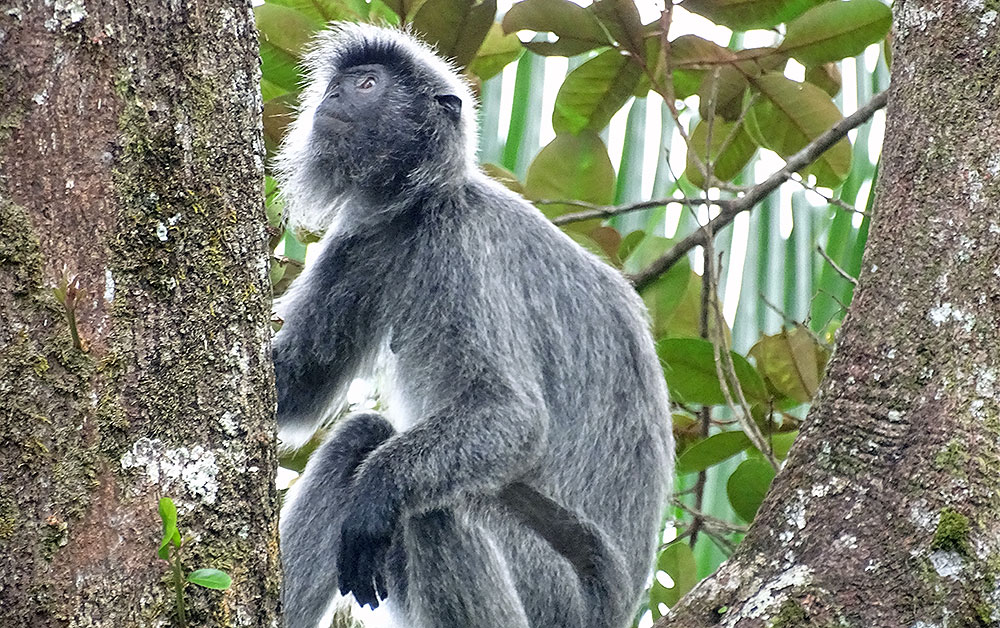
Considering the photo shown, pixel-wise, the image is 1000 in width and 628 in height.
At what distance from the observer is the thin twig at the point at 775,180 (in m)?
3.64

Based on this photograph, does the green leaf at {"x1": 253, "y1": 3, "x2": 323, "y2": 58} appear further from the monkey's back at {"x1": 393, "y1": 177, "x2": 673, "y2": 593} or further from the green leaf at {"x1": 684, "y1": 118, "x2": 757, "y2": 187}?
the green leaf at {"x1": 684, "y1": 118, "x2": 757, "y2": 187}

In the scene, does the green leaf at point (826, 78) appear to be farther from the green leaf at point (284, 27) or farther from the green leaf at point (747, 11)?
the green leaf at point (284, 27)

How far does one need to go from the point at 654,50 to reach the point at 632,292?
0.77 metres

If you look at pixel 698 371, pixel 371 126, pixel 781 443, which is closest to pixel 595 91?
pixel 371 126

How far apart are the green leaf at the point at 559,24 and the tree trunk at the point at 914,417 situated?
1.21 meters

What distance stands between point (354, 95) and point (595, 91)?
2.50ft

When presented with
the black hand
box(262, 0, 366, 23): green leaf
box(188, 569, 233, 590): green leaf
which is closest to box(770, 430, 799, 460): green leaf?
the black hand

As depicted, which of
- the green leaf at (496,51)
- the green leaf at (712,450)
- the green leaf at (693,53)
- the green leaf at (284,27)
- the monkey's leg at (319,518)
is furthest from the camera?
the green leaf at (496,51)

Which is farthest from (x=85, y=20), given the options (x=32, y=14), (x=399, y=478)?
(x=399, y=478)

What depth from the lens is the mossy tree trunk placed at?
1.47m

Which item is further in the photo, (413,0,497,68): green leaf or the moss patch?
(413,0,497,68): green leaf

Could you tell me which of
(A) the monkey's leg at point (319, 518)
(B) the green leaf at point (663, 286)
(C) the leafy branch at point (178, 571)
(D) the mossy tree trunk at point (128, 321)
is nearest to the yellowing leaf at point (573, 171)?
(B) the green leaf at point (663, 286)

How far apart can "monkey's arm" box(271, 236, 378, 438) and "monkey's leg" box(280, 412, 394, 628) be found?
0.99 feet

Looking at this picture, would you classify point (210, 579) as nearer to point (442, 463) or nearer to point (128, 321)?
point (128, 321)
